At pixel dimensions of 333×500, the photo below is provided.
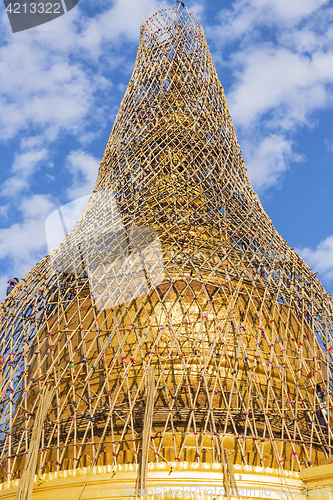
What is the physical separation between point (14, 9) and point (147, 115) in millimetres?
5832

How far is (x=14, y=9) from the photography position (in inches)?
356

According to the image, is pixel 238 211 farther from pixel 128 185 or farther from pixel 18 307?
pixel 18 307

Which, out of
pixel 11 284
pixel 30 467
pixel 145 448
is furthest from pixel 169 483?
pixel 11 284

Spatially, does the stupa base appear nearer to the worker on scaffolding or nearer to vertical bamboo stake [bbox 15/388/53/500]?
vertical bamboo stake [bbox 15/388/53/500]

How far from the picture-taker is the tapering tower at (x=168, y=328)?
8.09 meters

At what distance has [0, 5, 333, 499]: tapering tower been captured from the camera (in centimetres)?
809

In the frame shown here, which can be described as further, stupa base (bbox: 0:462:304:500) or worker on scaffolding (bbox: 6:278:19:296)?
worker on scaffolding (bbox: 6:278:19:296)

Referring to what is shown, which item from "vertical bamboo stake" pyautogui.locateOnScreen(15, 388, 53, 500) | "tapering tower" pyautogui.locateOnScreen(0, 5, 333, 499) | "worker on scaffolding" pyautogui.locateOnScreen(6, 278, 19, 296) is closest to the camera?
"vertical bamboo stake" pyautogui.locateOnScreen(15, 388, 53, 500)

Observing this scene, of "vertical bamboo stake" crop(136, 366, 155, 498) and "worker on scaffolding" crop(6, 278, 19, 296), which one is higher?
"worker on scaffolding" crop(6, 278, 19, 296)

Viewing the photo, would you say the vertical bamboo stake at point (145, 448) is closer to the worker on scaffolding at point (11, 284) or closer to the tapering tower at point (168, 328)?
the tapering tower at point (168, 328)

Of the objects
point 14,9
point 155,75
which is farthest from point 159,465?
point 155,75

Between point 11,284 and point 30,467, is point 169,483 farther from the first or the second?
point 11,284

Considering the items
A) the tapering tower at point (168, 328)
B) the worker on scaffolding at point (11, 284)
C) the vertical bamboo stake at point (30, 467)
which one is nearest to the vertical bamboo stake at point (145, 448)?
the tapering tower at point (168, 328)

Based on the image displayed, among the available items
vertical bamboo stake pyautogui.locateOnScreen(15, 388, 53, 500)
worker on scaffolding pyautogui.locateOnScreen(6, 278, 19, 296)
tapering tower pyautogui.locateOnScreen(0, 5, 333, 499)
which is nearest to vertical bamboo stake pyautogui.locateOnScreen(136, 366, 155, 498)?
tapering tower pyautogui.locateOnScreen(0, 5, 333, 499)
